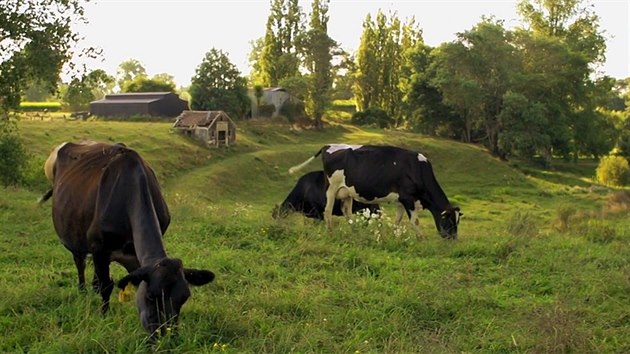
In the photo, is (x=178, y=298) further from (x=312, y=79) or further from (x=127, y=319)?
(x=312, y=79)

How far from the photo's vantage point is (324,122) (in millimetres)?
60312

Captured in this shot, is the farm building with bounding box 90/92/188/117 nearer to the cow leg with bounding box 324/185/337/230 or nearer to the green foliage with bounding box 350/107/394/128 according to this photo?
the green foliage with bounding box 350/107/394/128

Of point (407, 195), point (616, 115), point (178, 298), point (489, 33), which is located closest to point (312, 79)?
point (489, 33)

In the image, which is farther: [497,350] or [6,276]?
[6,276]

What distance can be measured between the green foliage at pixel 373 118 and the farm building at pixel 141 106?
1869 centimetres

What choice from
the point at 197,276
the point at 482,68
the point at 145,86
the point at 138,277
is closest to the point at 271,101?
the point at 145,86

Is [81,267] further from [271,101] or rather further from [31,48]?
[271,101]

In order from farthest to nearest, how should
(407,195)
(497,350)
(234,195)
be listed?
(234,195), (407,195), (497,350)

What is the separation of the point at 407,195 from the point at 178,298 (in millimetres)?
8358

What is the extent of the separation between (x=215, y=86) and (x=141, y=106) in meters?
6.43

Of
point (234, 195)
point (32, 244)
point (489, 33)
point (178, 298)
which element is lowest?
point (234, 195)

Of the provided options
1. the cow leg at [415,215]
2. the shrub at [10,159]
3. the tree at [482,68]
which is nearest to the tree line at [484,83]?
the tree at [482,68]

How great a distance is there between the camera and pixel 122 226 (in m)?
5.88

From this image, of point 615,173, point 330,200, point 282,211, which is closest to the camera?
point 330,200
